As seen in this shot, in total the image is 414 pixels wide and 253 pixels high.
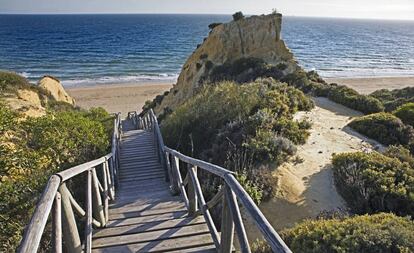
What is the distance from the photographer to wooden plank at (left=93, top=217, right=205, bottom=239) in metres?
4.68

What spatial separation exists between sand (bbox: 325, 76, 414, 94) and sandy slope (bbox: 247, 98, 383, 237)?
27.9 metres

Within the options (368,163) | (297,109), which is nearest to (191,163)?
(368,163)

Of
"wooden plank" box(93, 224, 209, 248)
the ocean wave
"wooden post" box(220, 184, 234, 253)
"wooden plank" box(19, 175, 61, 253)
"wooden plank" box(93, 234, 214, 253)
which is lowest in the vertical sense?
the ocean wave

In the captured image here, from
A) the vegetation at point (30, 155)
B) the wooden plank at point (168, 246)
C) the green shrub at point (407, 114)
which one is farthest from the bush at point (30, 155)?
the green shrub at point (407, 114)

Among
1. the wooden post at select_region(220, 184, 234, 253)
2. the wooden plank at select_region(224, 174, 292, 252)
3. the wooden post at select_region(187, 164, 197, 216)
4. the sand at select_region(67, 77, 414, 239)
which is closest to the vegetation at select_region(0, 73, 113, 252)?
the wooden post at select_region(187, 164, 197, 216)

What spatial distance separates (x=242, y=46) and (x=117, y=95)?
1693 centimetres

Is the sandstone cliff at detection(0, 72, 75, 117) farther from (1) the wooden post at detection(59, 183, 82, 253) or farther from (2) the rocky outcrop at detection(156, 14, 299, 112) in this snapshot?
(1) the wooden post at detection(59, 183, 82, 253)

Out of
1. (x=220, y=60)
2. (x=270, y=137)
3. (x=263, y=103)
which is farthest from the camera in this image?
(x=220, y=60)

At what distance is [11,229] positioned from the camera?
505cm

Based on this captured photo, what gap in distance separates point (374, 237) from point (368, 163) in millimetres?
3126

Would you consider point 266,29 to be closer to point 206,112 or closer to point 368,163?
point 206,112

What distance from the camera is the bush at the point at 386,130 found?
31.4 ft

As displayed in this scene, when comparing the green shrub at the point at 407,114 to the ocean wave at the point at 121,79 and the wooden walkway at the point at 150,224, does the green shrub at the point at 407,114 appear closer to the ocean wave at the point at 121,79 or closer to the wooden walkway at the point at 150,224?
the wooden walkway at the point at 150,224

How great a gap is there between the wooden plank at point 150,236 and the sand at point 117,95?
89.1 feet
